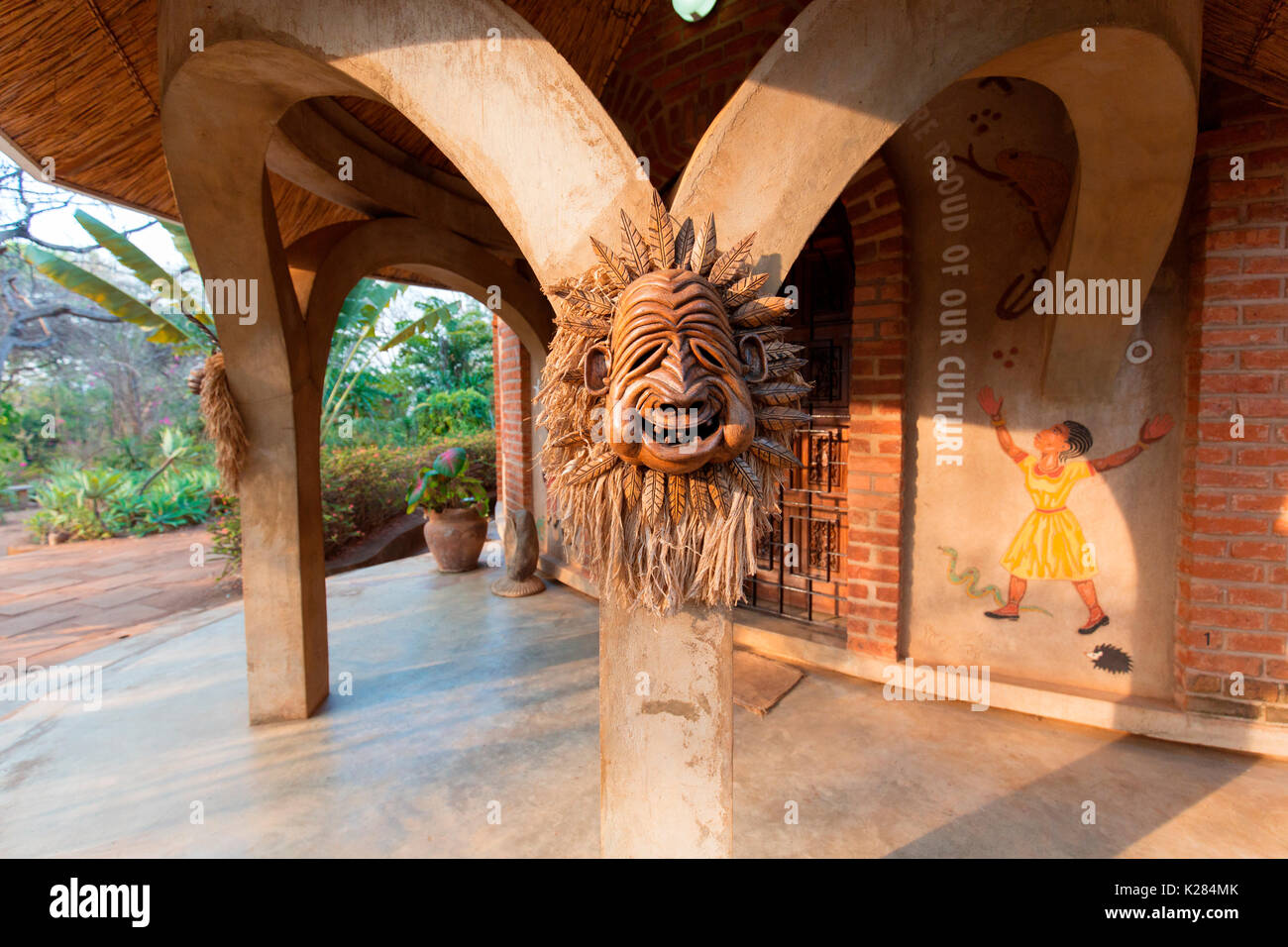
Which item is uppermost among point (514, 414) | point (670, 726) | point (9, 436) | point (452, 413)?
point (452, 413)

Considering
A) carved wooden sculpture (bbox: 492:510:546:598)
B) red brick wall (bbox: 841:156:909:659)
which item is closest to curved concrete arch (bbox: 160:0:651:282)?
red brick wall (bbox: 841:156:909:659)

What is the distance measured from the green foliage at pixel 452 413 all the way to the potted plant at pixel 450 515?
790 centimetres

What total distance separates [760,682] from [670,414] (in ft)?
9.63

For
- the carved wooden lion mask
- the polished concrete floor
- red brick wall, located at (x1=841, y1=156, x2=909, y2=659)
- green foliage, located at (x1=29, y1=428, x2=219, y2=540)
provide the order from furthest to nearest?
green foliage, located at (x1=29, y1=428, x2=219, y2=540)
red brick wall, located at (x1=841, y1=156, x2=909, y2=659)
the polished concrete floor
the carved wooden lion mask

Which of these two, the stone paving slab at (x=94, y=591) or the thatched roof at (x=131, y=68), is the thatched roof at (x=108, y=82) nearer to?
the thatched roof at (x=131, y=68)

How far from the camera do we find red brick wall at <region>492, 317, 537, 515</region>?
6.26 metres

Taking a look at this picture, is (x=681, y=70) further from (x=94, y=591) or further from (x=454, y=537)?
(x=94, y=591)

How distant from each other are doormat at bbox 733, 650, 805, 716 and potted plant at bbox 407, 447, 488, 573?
326cm

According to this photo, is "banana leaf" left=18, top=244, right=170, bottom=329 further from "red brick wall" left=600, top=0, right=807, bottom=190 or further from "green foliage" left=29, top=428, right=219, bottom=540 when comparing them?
"green foliage" left=29, top=428, right=219, bottom=540

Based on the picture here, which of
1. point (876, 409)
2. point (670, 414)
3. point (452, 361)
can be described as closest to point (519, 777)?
point (670, 414)

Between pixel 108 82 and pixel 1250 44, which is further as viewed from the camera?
pixel 108 82

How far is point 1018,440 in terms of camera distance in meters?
3.42

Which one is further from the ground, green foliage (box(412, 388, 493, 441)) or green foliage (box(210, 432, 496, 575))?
green foliage (box(412, 388, 493, 441))

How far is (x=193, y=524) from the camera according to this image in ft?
36.7
